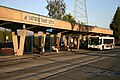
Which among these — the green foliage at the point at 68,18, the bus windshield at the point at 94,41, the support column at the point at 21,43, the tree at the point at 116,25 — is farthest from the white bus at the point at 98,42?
the tree at the point at 116,25

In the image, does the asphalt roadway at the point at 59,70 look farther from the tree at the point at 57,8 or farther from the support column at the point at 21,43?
the tree at the point at 57,8

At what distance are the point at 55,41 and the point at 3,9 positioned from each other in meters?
20.7

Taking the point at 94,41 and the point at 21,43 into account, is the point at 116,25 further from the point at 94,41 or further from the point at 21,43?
the point at 21,43

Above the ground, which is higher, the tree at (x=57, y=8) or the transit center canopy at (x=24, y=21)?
the tree at (x=57, y=8)

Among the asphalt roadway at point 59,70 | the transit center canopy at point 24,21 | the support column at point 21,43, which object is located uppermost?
the transit center canopy at point 24,21

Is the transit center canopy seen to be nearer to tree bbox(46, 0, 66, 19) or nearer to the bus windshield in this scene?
the bus windshield

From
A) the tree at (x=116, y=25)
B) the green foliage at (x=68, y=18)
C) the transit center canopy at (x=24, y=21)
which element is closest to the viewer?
the transit center canopy at (x=24, y=21)

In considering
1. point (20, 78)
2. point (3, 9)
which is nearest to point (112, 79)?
point (20, 78)

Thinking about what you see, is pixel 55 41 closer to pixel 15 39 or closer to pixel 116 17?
pixel 15 39

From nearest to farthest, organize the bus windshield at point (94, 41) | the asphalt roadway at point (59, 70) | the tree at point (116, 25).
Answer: the asphalt roadway at point (59, 70), the bus windshield at point (94, 41), the tree at point (116, 25)

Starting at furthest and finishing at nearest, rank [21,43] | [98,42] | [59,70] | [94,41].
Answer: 1. [94,41]
2. [98,42]
3. [21,43]
4. [59,70]

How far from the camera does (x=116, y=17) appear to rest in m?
108

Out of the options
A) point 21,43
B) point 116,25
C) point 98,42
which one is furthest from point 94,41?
point 116,25

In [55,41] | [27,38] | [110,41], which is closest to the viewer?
[27,38]
